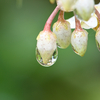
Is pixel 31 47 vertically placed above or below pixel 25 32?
below

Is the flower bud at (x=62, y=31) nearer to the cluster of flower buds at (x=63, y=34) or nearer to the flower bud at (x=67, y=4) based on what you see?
the cluster of flower buds at (x=63, y=34)

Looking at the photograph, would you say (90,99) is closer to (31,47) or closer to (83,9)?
(31,47)

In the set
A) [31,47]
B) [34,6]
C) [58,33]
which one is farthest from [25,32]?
[58,33]

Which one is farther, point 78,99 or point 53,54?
point 78,99

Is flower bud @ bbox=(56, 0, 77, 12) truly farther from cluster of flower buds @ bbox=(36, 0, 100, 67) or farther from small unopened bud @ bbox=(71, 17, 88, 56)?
small unopened bud @ bbox=(71, 17, 88, 56)

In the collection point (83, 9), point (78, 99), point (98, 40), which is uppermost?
point (83, 9)

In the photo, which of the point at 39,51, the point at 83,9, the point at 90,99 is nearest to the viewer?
the point at 83,9

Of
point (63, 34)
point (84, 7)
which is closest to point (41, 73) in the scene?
point (63, 34)

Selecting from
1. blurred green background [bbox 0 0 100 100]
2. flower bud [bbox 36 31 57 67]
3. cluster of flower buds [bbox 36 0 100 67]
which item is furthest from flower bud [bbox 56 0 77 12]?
blurred green background [bbox 0 0 100 100]
